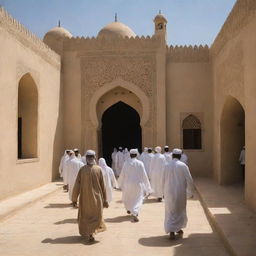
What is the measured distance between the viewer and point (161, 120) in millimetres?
12203

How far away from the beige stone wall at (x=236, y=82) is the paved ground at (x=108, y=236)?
1.73 m

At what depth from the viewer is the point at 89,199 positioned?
16.4 feet

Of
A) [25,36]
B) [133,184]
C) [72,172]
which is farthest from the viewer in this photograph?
[25,36]

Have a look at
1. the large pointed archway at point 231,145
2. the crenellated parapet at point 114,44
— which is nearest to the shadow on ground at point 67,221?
the large pointed archway at point 231,145

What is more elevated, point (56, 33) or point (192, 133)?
point (56, 33)

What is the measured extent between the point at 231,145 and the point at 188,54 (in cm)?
377

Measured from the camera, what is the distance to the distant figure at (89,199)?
4.96m

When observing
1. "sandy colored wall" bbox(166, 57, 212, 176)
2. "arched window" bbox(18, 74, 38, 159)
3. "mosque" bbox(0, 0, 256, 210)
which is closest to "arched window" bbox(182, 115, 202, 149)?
"mosque" bbox(0, 0, 256, 210)

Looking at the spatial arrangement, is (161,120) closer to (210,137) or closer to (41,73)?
(210,137)

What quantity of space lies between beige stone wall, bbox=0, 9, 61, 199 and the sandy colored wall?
12.2ft

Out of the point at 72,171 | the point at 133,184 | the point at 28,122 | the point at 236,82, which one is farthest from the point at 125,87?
the point at 133,184

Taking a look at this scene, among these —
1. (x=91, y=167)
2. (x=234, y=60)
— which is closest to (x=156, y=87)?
(x=234, y=60)

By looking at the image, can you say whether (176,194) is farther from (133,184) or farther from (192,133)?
(192,133)

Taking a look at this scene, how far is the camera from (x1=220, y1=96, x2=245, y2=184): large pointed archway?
10016 millimetres
